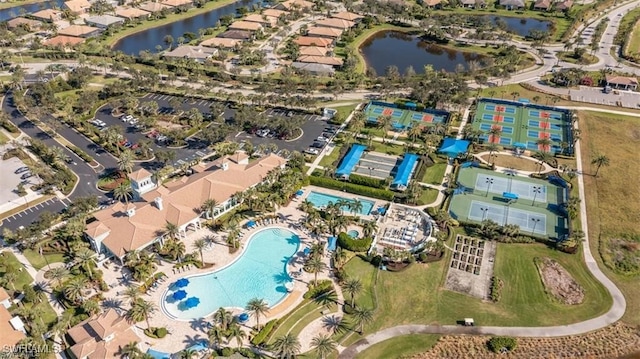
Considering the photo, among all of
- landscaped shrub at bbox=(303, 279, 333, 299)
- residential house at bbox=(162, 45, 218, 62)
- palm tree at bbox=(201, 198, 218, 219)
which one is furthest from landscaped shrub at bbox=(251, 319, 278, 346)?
residential house at bbox=(162, 45, 218, 62)

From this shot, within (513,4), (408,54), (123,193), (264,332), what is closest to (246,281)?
(264,332)

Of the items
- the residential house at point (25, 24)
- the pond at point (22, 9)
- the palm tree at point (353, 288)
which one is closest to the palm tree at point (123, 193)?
the palm tree at point (353, 288)

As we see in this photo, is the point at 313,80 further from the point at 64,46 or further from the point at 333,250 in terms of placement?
A: the point at 64,46

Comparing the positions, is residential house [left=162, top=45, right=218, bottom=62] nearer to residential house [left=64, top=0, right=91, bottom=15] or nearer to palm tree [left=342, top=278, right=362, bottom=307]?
residential house [left=64, top=0, right=91, bottom=15]

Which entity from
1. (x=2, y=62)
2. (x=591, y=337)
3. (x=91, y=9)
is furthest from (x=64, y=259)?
(x=91, y=9)

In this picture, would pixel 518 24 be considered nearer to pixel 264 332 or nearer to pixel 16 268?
pixel 264 332
